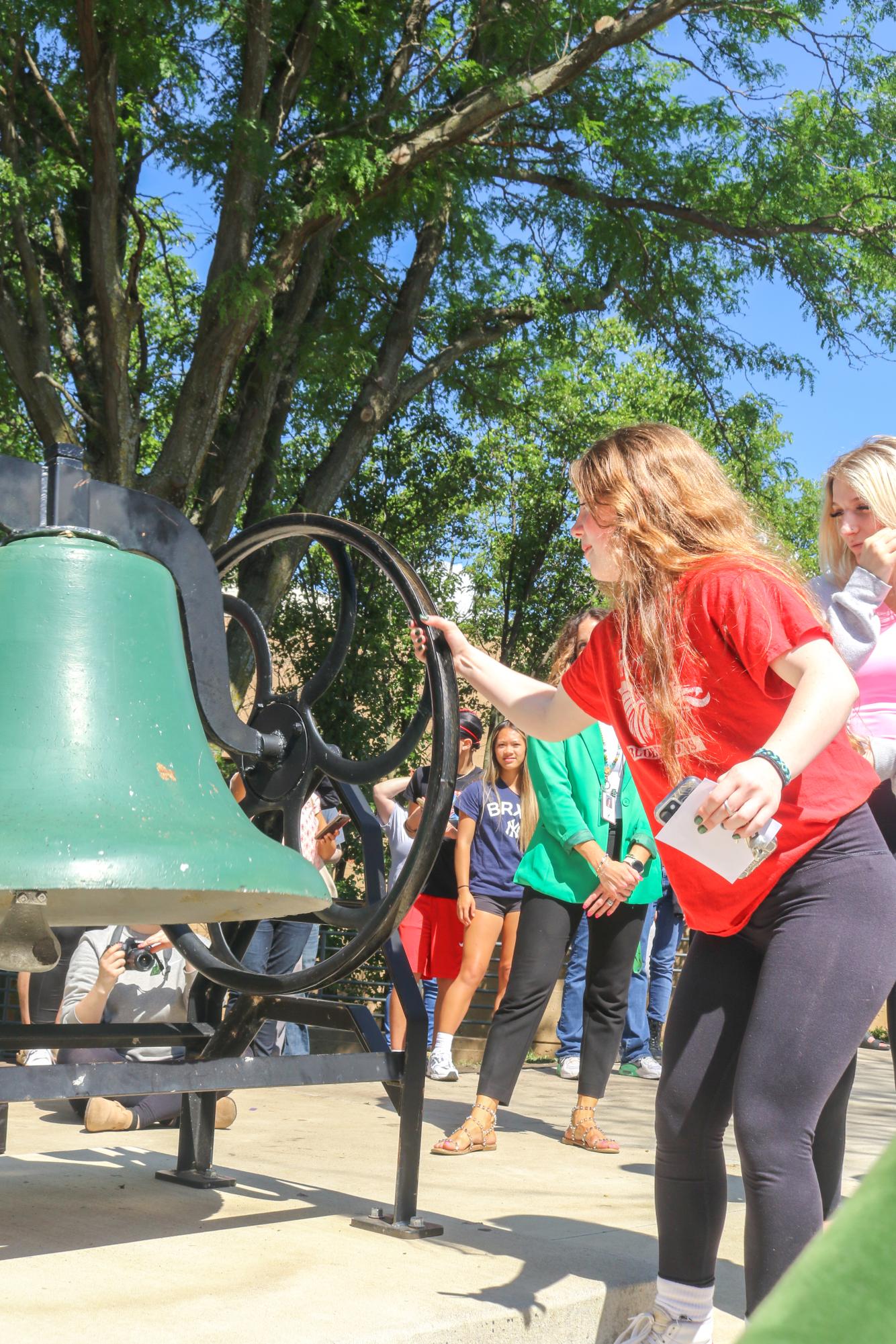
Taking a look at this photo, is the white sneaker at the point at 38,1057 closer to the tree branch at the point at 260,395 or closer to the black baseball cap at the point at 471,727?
the black baseball cap at the point at 471,727

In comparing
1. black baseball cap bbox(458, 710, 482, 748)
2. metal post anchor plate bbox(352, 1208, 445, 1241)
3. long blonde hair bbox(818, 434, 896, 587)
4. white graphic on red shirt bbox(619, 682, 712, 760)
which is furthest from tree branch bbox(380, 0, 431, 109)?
metal post anchor plate bbox(352, 1208, 445, 1241)

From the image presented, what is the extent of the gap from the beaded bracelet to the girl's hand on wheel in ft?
3.56

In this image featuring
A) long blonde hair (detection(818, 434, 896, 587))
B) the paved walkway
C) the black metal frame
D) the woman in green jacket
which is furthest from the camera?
the woman in green jacket

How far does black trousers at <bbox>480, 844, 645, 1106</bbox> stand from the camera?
4480 millimetres

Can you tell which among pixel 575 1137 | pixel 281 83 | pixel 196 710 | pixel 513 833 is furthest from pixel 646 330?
pixel 196 710

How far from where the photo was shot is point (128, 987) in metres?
5.01

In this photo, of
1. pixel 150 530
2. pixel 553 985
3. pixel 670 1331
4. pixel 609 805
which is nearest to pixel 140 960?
pixel 553 985

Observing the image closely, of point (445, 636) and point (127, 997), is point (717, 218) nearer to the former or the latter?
point (127, 997)

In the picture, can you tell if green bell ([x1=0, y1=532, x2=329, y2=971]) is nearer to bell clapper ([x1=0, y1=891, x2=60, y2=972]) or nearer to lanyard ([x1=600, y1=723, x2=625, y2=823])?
bell clapper ([x1=0, y1=891, x2=60, y2=972])

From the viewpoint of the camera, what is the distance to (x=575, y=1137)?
15.5ft

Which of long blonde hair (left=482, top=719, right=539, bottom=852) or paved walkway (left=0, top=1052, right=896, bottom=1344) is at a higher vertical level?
long blonde hair (left=482, top=719, right=539, bottom=852)

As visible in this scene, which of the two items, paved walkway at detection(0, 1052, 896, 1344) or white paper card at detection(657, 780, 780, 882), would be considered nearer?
white paper card at detection(657, 780, 780, 882)

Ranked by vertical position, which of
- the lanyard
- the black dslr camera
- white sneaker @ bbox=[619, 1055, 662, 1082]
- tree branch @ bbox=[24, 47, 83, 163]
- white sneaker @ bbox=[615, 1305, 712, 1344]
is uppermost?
tree branch @ bbox=[24, 47, 83, 163]

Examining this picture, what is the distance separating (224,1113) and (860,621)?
3157 mm
